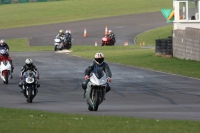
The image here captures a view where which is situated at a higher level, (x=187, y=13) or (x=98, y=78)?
(x=187, y=13)

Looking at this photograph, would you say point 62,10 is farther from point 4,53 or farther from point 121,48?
point 4,53

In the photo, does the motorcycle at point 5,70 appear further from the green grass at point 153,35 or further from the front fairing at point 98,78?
the green grass at point 153,35

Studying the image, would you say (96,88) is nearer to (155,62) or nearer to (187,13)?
(155,62)

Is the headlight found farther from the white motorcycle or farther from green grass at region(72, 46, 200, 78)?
the white motorcycle

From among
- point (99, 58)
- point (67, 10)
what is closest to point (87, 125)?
point (99, 58)

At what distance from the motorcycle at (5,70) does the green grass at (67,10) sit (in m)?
47.1

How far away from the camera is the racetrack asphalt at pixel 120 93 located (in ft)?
57.0

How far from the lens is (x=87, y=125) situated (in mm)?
12555

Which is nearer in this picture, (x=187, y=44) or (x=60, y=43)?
(x=187, y=44)

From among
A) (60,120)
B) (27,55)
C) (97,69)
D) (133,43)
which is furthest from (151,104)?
(133,43)

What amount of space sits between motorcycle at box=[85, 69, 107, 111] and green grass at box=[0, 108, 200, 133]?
255cm

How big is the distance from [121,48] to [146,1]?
4074 cm

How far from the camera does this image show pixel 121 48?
49531mm

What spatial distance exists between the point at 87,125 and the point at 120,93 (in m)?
10.6
